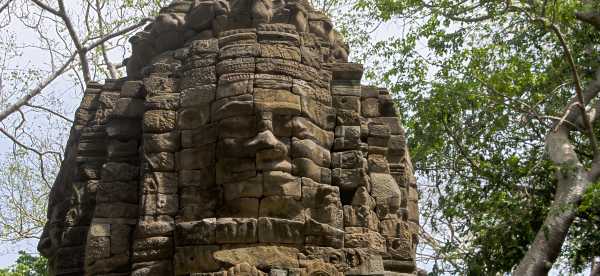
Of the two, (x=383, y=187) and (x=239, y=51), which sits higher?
(x=239, y=51)

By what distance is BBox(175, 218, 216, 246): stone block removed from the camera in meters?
6.93

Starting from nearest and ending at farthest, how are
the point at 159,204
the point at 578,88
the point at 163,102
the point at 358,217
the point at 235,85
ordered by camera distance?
the point at 159,204, the point at 358,217, the point at 235,85, the point at 163,102, the point at 578,88

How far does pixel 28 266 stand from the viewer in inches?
665

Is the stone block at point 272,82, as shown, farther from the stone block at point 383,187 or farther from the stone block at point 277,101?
the stone block at point 383,187

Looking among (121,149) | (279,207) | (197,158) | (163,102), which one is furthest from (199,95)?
(279,207)

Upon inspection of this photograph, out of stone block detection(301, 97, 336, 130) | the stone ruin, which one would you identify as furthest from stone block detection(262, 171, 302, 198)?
stone block detection(301, 97, 336, 130)

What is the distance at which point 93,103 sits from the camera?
881cm

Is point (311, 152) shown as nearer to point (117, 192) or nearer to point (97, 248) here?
point (117, 192)

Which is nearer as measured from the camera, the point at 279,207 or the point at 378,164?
the point at 279,207

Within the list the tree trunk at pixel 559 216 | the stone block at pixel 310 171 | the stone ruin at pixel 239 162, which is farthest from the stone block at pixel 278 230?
the tree trunk at pixel 559 216

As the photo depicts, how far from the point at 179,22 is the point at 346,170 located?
2.26 m

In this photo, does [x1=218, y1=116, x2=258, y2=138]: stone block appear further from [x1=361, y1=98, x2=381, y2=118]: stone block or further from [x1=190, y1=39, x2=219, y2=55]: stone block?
[x1=361, y1=98, x2=381, y2=118]: stone block

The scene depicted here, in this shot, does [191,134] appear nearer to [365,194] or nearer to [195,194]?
[195,194]

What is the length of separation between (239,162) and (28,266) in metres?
11.0
